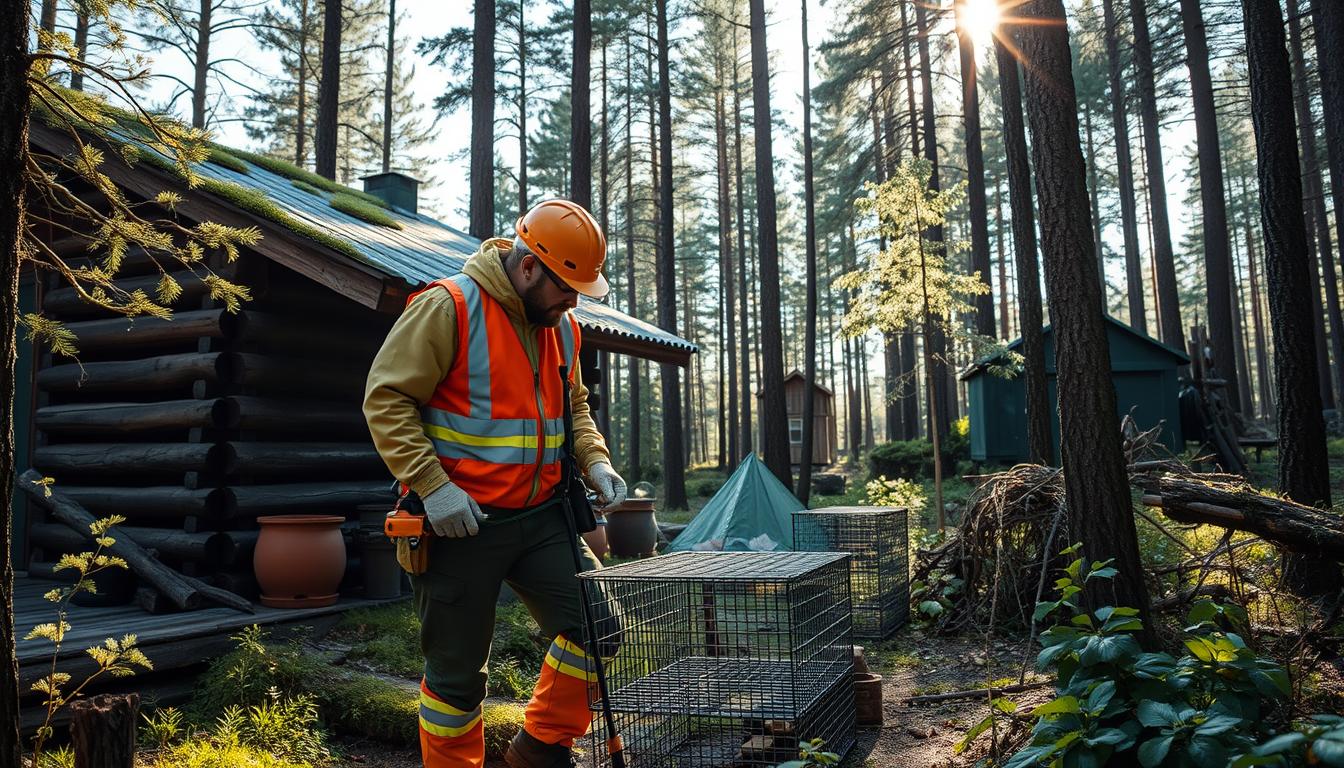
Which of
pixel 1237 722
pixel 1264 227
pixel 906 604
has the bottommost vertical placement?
pixel 906 604

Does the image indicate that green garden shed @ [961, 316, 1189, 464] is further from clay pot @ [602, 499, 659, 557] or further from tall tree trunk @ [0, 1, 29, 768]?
tall tree trunk @ [0, 1, 29, 768]

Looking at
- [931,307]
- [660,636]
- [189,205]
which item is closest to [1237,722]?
[660,636]

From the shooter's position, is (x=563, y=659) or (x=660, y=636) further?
(x=660, y=636)

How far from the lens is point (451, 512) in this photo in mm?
3219

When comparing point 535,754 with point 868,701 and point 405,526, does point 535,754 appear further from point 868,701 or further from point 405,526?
point 868,701

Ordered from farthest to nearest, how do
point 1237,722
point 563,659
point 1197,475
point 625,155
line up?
point 625,155
point 1197,475
point 563,659
point 1237,722

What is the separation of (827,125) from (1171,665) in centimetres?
3175

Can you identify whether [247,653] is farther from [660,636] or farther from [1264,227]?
[1264,227]

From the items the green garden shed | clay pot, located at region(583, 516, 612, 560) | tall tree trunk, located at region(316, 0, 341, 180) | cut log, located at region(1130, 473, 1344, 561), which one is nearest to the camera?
cut log, located at region(1130, 473, 1344, 561)

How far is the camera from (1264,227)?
6461 mm

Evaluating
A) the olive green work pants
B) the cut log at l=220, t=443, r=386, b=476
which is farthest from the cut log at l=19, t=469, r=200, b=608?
the olive green work pants

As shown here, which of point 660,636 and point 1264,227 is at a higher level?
point 1264,227

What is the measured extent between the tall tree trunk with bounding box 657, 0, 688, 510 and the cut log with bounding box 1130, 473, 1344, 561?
47.0 feet

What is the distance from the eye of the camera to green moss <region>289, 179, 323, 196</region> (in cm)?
948
